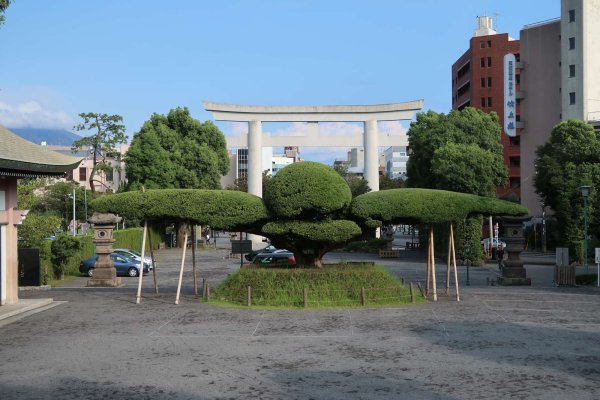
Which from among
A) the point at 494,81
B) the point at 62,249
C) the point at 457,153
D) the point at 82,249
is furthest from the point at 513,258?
the point at 494,81

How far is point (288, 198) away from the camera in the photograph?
20656 mm

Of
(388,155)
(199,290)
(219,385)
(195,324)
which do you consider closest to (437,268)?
(199,290)

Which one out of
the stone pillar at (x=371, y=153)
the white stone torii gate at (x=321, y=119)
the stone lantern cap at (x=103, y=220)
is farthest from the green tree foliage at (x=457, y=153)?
the stone lantern cap at (x=103, y=220)

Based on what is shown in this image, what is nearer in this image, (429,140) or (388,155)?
(429,140)

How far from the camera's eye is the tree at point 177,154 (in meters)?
56.9

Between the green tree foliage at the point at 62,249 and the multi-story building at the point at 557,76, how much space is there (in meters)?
44.4

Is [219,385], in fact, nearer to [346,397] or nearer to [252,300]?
[346,397]

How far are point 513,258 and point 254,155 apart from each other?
3501cm

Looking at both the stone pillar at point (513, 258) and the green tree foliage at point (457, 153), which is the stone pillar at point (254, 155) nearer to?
the green tree foliage at point (457, 153)

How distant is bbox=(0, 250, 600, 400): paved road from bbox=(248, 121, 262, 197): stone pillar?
37.9 meters

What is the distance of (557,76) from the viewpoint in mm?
62469

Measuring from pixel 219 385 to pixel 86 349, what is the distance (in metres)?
4.85

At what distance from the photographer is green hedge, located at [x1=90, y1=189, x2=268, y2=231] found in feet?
70.7

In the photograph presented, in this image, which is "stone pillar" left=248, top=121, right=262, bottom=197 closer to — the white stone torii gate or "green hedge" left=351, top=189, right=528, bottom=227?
the white stone torii gate
